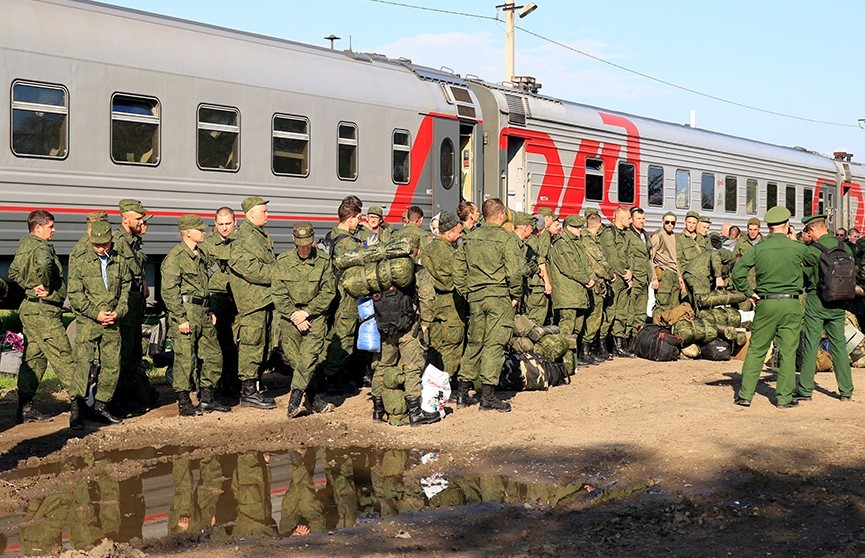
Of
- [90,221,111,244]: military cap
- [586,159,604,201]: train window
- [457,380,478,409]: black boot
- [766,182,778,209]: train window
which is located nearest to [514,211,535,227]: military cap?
[457,380,478,409]: black boot

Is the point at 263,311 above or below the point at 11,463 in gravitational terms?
above

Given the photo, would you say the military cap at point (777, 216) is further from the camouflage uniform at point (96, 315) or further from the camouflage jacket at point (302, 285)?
the camouflage uniform at point (96, 315)

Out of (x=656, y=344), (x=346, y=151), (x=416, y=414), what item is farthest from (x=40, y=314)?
(x=656, y=344)

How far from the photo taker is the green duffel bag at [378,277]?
904 cm

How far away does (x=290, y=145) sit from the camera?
1345cm

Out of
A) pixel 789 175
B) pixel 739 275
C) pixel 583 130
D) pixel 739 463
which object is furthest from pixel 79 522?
pixel 789 175

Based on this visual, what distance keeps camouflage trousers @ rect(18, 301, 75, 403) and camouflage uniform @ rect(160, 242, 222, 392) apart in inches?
39.2

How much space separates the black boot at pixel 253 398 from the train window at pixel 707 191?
14.4 meters

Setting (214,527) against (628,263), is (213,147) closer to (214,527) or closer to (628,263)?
(628,263)

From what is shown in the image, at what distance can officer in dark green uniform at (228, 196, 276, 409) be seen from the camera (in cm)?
1021

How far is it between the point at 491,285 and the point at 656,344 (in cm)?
486

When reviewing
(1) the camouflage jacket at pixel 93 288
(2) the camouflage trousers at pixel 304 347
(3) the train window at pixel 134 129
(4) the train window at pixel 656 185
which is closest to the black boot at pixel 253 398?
(2) the camouflage trousers at pixel 304 347

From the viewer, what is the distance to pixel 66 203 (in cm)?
1105

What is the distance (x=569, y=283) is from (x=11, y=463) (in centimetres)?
720
